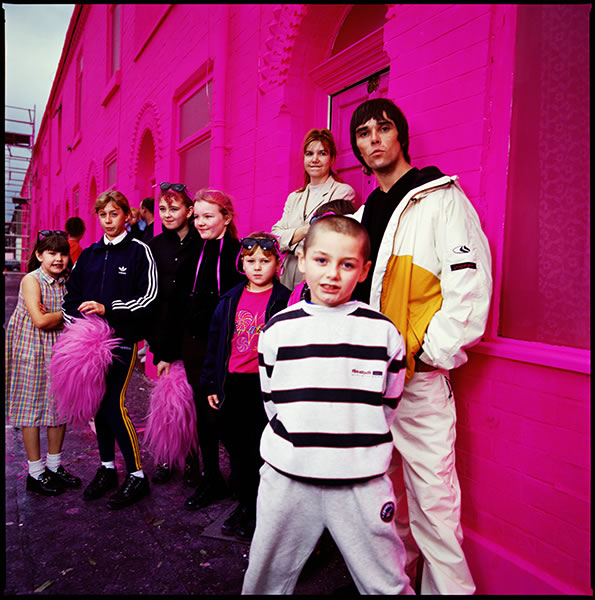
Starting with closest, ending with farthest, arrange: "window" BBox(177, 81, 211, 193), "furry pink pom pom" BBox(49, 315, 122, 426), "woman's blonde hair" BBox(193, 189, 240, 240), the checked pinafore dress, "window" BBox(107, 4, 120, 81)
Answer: "furry pink pom pom" BBox(49, 315, 122, 426)
"woman's blonde hair" BBox(193, 189, 240, 240)
the checked pinafore dress
"window" BBox(177, 81, 211, 193)
"window" BBox(107, 4, 120, 81)

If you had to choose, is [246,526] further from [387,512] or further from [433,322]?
[433,322]

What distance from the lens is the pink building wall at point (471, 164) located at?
190 cm

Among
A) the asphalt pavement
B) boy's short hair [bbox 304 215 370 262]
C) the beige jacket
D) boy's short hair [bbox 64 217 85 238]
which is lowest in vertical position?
the asphalt pavement

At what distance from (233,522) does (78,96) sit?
1523 cm

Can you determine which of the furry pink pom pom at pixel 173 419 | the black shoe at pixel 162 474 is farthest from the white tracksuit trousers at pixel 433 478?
the black shoe at pixel 162 474

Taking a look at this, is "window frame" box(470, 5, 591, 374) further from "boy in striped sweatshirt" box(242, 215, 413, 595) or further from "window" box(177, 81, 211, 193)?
"window" box(177, 81, 211, 193)

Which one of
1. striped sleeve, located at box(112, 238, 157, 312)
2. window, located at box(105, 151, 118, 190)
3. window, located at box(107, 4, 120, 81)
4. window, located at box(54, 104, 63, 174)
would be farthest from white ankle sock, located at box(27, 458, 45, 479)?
window, located at box(54, 104, 63, 174)

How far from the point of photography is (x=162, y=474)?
3.32 m

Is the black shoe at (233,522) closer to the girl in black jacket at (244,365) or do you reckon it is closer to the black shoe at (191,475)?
the girl in black jacket at (244,365)

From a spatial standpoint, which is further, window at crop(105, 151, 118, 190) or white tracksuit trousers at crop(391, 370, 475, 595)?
window at crop(105, 151, 118, 190)

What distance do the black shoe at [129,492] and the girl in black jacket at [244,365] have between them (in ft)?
2.50

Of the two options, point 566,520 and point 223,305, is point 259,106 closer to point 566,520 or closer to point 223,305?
point 223,305

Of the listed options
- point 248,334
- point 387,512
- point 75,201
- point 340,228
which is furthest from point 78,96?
point 387,512

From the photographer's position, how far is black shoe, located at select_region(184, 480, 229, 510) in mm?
2941
